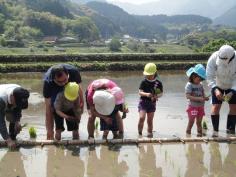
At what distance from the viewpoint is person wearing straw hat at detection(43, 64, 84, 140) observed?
6938 millimetres

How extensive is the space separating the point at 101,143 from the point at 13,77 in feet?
44.4

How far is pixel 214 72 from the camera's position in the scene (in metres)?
8.16

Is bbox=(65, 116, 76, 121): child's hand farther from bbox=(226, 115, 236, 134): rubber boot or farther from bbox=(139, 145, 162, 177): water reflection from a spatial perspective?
bbox=(226, 115, 236, 134): rubber boot

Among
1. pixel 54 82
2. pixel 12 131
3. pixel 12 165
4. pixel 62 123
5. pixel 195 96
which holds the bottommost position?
pixel 12 165

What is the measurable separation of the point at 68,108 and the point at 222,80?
296cm

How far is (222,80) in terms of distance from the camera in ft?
26.6

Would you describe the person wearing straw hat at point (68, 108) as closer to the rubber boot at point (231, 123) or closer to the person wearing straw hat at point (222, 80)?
the person wearing straw hat at point (222, 80)

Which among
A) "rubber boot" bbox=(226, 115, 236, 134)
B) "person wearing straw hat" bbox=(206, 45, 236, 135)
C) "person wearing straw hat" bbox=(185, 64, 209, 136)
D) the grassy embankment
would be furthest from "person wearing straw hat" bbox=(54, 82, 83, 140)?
the grassy embankment

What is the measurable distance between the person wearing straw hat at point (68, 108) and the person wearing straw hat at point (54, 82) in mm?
106

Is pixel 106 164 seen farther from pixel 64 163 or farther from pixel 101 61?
pixel 101 61

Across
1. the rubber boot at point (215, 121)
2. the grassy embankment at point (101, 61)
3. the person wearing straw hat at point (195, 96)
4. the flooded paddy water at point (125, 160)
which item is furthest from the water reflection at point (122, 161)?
the grassy embankment at point (101, 61)

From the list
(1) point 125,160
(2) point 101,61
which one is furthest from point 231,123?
(2) point 101,61

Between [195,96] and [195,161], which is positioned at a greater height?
[195,96]

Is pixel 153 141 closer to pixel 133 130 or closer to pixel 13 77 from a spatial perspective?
pixel 133 130
